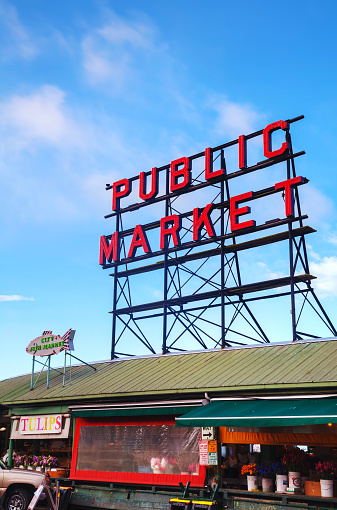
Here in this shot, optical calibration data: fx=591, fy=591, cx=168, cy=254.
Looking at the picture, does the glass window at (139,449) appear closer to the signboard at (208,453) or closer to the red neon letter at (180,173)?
the signboard at (208,453)

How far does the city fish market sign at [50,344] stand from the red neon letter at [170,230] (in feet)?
19.5

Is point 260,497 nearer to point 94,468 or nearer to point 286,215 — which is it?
point 94,468

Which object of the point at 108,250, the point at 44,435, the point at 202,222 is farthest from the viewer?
the point at 108,250

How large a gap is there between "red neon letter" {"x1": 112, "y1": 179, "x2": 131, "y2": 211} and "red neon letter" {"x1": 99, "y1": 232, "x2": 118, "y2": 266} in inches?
68.6

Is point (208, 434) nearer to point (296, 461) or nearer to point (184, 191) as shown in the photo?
point (296, 461)

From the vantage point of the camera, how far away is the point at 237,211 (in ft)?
82.5

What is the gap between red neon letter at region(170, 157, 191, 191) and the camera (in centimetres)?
2766

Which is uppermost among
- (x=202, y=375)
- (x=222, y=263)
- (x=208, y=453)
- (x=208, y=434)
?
(x=222, y=263)

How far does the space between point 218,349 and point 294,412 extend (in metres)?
7.69

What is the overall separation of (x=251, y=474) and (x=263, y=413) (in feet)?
8.78

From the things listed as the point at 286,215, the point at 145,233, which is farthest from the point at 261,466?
the point at 145,233

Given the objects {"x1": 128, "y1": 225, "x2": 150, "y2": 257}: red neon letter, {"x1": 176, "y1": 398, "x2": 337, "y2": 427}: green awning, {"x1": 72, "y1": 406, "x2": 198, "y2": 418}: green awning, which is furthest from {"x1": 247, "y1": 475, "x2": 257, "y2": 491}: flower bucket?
{"x1": 128, "y1": 225, "x2": 150, "y2": 257}: red neon letter

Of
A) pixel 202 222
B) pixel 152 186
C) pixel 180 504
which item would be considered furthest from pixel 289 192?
pixel 180 504

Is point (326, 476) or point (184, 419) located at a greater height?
point (184, 419)
